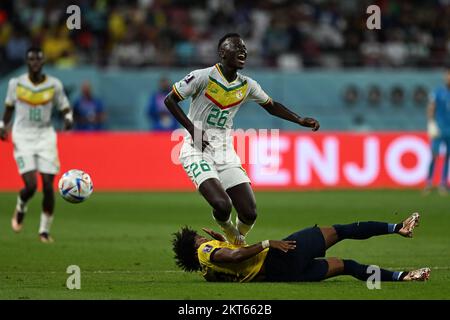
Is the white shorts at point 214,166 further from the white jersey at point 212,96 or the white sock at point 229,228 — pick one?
the white sock at point 229,228

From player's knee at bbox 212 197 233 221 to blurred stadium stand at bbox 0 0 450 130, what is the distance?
614 inches

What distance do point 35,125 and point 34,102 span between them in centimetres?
34

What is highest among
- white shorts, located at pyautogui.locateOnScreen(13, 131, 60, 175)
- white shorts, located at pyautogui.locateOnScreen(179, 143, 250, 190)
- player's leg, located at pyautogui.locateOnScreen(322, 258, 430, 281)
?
white shorts, located at pyautogui.locateOnScreen(13, 131, 60, 175)

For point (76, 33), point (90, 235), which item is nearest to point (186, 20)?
point (76, 33)

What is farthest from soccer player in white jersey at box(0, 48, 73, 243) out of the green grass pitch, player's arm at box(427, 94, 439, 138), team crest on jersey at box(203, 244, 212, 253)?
player's arm at box(427, 94, 439, 138)

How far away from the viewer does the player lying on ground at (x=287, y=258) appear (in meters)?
9.52

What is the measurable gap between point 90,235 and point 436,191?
10.6 meters

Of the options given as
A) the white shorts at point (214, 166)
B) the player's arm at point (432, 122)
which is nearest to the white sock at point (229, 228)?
the white shorts at point (214, 166)

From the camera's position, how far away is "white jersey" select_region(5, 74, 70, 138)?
49.5ft

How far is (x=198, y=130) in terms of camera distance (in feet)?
37.2

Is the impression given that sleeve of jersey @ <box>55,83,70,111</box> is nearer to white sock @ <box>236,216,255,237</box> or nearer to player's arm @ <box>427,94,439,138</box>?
white sock @ <box>236,216,255,237</box>

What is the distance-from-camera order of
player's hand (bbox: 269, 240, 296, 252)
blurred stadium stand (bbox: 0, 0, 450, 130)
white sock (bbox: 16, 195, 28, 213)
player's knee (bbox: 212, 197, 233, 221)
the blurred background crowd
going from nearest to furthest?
1. player's hand (bbox: 269, 240, 296, 252)
2. player's knee (bbox: 212, 197, 233, 221)
3. white sock (bbox: 16, 195, 28, 213)
4. blurred stadium stand (bbox: 0, 0, 450, 130)
5. the blurred background crowd

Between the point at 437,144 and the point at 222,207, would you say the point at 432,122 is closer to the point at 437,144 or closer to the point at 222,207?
the point at 437,144
